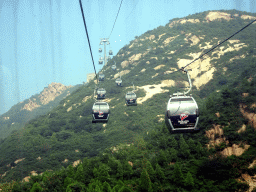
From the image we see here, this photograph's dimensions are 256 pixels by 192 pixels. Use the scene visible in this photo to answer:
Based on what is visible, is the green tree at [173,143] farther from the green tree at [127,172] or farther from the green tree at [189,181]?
the green tree at [189,181]

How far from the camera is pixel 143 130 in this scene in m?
59.8

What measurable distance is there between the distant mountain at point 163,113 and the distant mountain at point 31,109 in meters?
60.0

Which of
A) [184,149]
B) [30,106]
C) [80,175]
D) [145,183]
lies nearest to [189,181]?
[145,183]

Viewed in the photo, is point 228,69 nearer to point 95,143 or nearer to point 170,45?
point 170,45

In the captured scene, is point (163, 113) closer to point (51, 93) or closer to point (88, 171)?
point (88, 171)

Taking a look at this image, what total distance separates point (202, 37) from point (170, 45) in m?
14.2

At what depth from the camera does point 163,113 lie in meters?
65.6

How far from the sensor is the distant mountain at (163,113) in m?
40.2

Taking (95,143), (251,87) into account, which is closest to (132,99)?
(251,87)

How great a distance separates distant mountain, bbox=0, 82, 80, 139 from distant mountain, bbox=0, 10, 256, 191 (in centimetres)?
5997

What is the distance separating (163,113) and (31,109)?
127602mm

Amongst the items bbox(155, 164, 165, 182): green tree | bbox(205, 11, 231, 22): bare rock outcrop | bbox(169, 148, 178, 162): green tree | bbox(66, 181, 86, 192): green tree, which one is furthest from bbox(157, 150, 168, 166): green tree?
bbox(205, 11, 231, 22): bare rock outcrop

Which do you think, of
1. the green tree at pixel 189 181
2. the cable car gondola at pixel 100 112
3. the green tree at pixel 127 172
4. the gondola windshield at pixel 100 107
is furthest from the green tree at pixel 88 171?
the gondola windshield at pixel 100 107

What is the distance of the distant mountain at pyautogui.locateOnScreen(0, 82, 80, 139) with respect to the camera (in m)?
144
